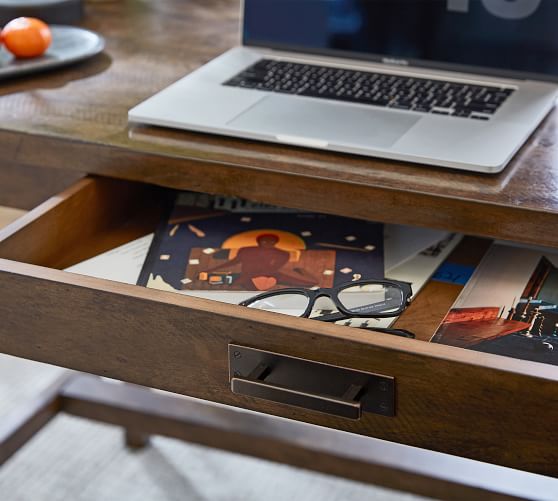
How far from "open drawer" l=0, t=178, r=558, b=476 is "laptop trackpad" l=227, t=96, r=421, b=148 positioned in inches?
5.8

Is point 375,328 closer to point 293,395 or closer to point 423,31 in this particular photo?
point 293,395

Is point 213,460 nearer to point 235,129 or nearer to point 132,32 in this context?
point 132,32

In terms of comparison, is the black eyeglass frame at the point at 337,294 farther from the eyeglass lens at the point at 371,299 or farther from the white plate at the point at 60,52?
the white plate at the point at 60,52

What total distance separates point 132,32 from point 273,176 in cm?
48

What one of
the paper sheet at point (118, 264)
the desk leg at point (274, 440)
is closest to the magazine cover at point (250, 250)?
the paper sheet at point (118, 264)

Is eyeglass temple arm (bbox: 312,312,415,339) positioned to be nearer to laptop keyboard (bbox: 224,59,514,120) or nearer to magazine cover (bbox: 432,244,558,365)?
magazine cover (bbox: 432,244,558,365)

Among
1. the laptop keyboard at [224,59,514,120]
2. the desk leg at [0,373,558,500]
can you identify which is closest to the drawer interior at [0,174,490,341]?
the laptop keyboard at [224,59,514,120]

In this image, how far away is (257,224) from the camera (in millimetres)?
926

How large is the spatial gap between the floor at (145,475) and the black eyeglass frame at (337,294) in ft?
2.52

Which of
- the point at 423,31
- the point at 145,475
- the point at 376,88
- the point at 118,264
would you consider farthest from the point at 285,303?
the point at 145,475

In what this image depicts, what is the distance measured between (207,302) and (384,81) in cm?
40

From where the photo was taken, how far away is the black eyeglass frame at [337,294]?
0.72 meters

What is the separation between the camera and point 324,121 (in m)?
0.88

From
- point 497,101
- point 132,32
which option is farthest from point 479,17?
point 132,32
